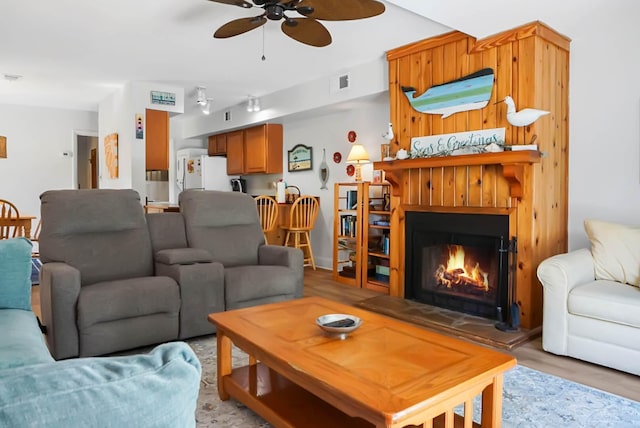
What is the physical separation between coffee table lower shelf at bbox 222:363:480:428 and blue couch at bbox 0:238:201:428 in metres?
1.29

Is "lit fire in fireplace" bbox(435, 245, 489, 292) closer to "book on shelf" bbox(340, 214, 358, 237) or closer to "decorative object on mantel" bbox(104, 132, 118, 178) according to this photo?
"book on shelf" bbox(340, 214, 358, 237)

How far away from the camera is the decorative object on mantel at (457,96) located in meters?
3.53

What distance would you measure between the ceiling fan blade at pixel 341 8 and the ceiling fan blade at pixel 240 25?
299 millimetres

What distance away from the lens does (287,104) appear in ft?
19.1

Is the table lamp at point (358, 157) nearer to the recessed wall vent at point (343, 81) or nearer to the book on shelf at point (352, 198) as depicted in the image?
the book on shelf at point (352, 198)

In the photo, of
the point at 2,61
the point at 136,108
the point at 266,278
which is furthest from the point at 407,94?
the point at 2,61

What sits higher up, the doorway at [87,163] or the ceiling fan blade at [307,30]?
the ceiling fan blade at [307,30]

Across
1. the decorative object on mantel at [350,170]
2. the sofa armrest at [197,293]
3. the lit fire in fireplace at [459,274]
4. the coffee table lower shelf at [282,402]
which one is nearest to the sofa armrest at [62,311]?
the sofa armrest at [197,293]

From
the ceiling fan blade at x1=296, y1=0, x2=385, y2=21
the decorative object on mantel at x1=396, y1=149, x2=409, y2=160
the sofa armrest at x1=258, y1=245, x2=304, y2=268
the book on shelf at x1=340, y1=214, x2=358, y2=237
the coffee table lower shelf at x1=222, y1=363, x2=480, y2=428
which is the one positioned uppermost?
the ceiling fan blade at x1=296, y1=0, x2=385, y2=21

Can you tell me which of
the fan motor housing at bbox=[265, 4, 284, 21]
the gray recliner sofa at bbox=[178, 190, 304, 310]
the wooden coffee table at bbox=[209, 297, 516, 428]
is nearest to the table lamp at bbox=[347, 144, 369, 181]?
the gray recliner sofa at bbox=[178, 190, 304, 310]

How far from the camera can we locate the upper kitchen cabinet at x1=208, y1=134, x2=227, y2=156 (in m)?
7.65

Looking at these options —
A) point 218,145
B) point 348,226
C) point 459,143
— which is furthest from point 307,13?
point 218,145

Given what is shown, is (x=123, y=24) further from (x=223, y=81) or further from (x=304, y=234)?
(x=304, y=234)

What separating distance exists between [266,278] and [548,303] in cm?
191
